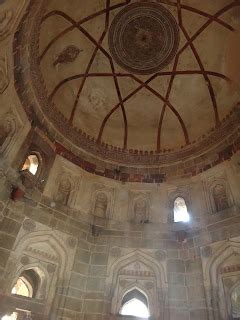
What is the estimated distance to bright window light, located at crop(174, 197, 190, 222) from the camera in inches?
360

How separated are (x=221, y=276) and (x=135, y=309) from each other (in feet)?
7.99

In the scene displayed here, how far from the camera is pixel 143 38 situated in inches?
414

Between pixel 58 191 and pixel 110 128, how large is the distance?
3.52m

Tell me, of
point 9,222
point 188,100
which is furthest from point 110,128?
point 9,222

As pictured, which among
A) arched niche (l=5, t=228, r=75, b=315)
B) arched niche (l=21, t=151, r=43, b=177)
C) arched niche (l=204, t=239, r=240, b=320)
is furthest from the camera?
arched niche (l=21, t=151, r=43, b=177)

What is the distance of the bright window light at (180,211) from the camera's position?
914cm

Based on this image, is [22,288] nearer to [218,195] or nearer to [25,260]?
[25,260]

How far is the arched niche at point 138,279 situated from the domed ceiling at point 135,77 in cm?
363

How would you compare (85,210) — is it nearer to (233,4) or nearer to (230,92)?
(230,92)

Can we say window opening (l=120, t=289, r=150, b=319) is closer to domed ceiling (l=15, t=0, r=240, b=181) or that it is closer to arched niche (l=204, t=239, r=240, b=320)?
arched niche (l=204, t=239, r=240, b=320)

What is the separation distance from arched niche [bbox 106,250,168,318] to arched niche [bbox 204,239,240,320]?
3.77ft

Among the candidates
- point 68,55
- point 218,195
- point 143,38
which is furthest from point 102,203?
point 143,38

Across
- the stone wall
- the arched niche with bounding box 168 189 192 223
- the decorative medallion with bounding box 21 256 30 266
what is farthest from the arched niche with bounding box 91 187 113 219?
the decorative medallion with bounding box 21 256 30 266

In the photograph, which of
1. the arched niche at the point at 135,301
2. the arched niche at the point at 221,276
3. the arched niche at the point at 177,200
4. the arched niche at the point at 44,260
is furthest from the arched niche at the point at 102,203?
the arched niche at the point at 221,276
